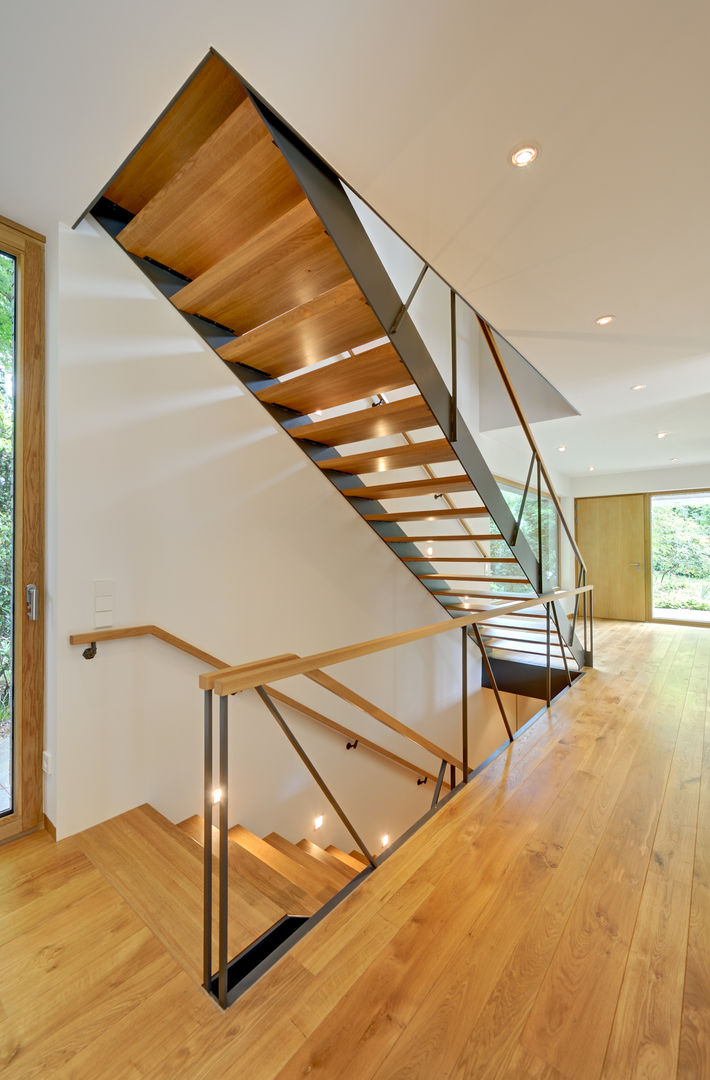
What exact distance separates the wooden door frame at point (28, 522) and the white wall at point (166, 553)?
108mm

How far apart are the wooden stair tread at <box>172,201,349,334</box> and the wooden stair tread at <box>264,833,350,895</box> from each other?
2.75 meters

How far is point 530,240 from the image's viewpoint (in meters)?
2.10

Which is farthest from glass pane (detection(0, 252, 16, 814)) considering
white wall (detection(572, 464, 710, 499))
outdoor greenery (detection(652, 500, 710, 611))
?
outdoor greenery (detection(652, 500, 710, 611))

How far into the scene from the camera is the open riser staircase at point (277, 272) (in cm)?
149

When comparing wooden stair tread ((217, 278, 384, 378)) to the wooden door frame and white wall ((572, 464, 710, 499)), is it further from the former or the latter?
white wall ((572, 464, 710, 499))

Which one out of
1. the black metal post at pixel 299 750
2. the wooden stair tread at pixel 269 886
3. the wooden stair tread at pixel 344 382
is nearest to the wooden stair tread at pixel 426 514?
the wooden stair tread at pixel 344 382

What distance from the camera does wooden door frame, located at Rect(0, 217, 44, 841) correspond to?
77.6 inches

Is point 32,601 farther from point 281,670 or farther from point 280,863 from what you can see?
point 280,863

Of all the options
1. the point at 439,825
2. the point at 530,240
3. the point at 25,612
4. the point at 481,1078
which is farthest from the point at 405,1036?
the point at 530,240

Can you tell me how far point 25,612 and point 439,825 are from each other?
2017 mm

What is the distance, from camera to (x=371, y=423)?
2387mm

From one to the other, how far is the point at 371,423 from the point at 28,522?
1.65 metres

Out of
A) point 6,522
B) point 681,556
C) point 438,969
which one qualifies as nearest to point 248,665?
point 438,969

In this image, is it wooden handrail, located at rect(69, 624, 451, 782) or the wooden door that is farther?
the wooden door
